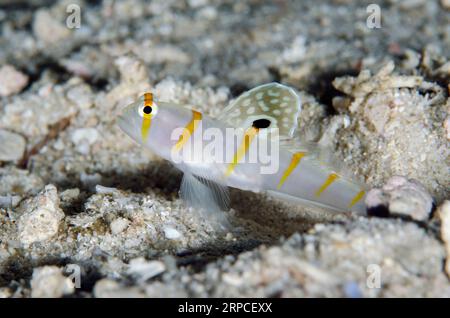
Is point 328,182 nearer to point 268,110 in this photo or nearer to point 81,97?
point 268,110

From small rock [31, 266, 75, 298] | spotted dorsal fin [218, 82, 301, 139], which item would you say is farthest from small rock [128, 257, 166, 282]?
spotted dorsal fin [218, 82, 301, 139]

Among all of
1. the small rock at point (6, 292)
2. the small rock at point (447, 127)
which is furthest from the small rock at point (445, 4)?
the small rock at point (6, 292)

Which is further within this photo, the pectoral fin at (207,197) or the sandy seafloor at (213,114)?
the pectoral fin at (207,197)

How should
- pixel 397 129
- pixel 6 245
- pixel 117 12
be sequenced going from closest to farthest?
pixel 6 245 < pixel 397 129 < pixel 117 12

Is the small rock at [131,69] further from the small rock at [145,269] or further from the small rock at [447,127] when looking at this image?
the small rock at [447,127]

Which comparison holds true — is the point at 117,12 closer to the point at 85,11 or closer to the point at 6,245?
the point at 85,11
